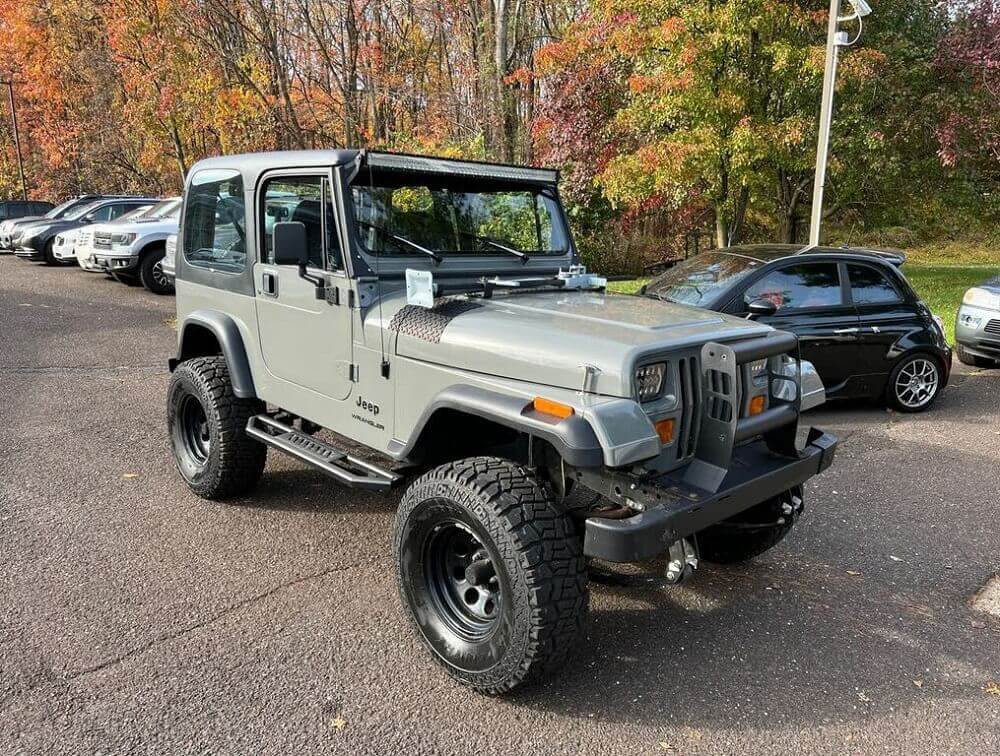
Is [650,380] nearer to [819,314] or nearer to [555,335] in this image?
[555,335]

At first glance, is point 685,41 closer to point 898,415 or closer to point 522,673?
point 898,415

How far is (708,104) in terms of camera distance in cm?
1112

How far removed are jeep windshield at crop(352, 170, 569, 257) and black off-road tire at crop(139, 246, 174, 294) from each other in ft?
37.9

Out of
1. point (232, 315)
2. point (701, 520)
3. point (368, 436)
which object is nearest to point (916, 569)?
point (701, 520)

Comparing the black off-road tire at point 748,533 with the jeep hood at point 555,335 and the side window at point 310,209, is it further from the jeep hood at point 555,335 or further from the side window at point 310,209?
the side window at point 310,209

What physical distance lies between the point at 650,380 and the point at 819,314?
455cm

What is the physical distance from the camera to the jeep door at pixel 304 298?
12.0 ft

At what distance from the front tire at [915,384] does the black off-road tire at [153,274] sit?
40.0ft

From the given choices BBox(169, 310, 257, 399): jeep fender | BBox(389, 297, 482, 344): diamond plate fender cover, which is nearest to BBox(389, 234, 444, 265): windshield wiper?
BBox(389, 297, 482, 344): diamond plate fender cover

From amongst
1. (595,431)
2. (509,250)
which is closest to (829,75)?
(509,250)

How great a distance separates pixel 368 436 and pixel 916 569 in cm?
302

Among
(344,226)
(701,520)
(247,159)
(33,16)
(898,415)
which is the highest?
(33,16)

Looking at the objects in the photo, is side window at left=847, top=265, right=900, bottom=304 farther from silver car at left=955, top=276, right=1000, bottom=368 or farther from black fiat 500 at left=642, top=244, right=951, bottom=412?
silver car at left=955, top=276, right=1000, bottom=368

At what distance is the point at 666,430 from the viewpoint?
2.88m
